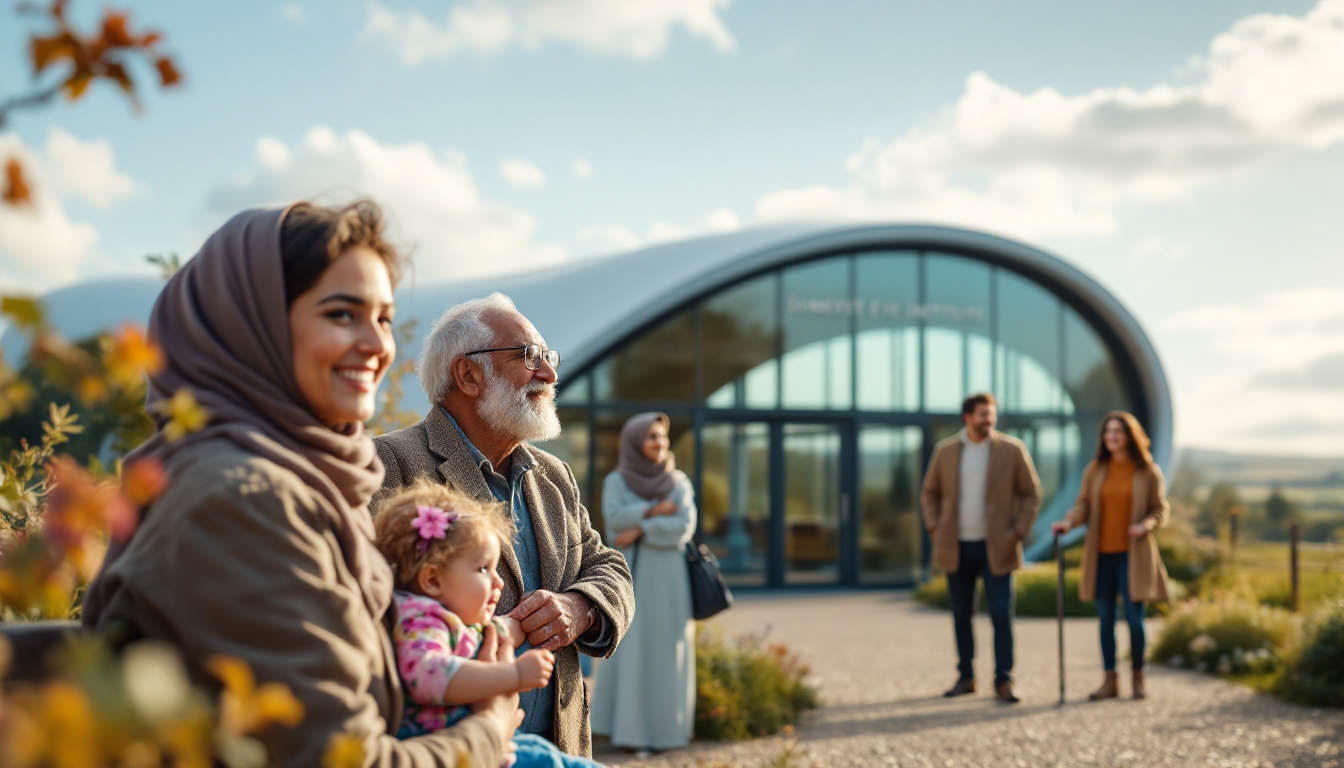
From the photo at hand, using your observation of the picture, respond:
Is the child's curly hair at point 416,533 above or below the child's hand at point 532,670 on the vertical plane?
above

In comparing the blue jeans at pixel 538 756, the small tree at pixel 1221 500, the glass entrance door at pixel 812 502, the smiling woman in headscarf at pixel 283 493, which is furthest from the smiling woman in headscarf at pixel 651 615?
the small tree at pixel 1221 500

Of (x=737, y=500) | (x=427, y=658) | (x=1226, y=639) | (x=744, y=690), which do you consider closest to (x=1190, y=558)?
(x=1226, y=639)

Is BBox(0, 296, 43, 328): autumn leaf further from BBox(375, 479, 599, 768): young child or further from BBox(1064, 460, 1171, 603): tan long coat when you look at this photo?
BBox(1064, 460, 1171, 603): tan long coat

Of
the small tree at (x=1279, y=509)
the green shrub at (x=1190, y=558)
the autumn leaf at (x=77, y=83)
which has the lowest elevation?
the small tree at (x=1279, y=509)

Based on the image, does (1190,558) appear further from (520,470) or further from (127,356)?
(127,356)

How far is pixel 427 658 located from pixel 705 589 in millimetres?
4483

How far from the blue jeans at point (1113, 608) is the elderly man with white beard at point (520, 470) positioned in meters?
5.88

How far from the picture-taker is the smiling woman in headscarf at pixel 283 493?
137 cm

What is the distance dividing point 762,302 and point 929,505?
824cm

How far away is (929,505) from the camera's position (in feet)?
27.8

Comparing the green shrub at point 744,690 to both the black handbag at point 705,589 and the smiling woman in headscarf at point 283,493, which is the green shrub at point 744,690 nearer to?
the black handbag at point 705,589

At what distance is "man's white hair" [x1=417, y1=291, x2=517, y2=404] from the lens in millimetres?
3023

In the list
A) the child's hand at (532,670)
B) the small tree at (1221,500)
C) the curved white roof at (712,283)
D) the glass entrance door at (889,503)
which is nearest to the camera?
the child's hand at (532,670)

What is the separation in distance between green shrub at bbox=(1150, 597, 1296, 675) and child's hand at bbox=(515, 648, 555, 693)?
833cm
